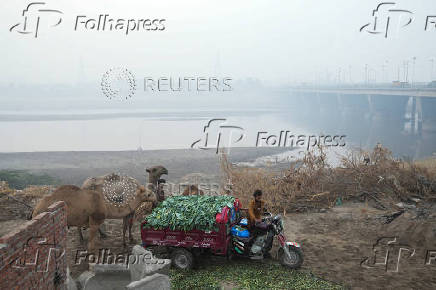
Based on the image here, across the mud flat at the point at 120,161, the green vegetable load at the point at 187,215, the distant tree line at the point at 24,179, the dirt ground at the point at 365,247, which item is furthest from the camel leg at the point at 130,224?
the distant tree line at the point at 24,179

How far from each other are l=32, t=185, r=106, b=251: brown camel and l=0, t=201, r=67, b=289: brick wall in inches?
72.4

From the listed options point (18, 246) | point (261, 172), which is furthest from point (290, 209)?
point (18, 246)

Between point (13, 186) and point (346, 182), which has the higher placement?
point (346, 182)

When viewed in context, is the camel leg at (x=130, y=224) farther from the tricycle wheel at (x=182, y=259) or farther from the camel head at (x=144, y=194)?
the tricycle wheel at (x=182, y=259)

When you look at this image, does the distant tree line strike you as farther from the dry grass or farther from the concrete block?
the concrete block

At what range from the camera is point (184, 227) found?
8.56 metres

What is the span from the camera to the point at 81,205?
9.12 m

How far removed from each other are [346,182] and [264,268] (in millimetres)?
8106

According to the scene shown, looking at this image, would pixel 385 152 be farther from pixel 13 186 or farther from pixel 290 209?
pixel 13 186

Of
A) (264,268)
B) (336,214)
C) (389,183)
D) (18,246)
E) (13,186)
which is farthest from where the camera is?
(13,186)

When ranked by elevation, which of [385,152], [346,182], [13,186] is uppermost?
[385,152]

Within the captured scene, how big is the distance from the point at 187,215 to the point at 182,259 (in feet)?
3.15

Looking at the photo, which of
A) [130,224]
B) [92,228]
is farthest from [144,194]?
[92,228]

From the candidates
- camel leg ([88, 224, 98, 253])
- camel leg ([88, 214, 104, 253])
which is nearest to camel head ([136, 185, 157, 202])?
camel leg ([88, 214, 104, 253])
